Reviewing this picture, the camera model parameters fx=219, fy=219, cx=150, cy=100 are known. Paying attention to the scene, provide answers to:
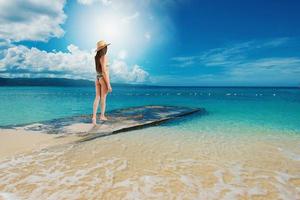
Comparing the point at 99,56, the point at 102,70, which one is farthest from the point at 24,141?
the point at 99,56

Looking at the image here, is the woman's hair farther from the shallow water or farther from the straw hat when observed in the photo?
the shallow water

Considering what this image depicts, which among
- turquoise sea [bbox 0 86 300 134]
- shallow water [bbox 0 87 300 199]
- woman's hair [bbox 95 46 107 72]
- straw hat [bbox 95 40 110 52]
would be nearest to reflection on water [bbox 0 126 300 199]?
shallow water [bbox 0 87 300 199]

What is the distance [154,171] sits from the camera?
16.3 ft

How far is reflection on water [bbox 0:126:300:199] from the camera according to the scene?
3.99 meters

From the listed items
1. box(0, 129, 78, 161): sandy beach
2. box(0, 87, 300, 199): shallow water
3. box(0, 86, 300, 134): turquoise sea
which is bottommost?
box(0, 86, 300, 134): turquoise sea

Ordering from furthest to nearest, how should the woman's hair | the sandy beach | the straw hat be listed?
the woman's hair → the straw hat → the sandy beach

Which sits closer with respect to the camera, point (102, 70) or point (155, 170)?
point (155, 170)

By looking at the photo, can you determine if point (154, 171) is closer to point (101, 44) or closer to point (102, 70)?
point (102, 70)

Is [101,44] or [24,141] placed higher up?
[101,44]

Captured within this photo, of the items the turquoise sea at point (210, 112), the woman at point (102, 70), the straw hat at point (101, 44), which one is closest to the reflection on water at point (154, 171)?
the woman at point (102, 70)

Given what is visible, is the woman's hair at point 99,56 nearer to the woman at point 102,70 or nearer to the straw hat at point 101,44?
the woman at point 102,70

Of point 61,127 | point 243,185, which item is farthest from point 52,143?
point 243,185

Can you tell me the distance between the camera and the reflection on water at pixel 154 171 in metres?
3.99

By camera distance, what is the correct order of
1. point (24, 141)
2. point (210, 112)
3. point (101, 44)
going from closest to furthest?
point (24, 141), point (101, 44), point (210, 112)
